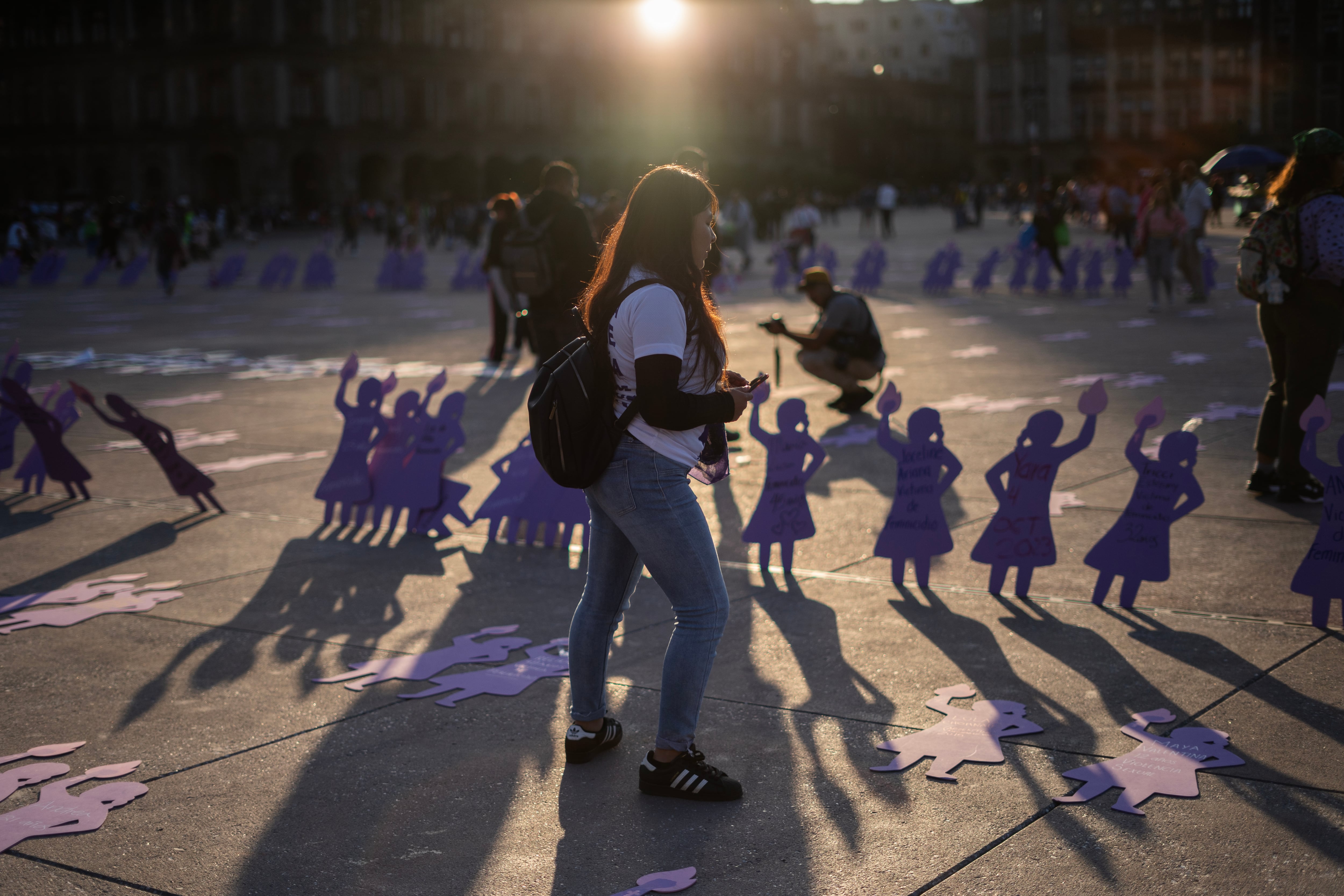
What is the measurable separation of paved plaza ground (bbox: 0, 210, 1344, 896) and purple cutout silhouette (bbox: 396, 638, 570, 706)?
53 millimetres

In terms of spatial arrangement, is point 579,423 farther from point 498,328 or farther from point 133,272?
point 133,272

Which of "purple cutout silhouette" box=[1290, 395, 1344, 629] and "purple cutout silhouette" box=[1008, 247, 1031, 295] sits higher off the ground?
"purple cutout silhouette" box=[1008, 247, 1031, 295]

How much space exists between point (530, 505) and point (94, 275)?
25.0 m

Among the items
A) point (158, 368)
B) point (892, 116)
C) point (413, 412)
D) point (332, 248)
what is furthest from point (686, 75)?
point (413, 412)

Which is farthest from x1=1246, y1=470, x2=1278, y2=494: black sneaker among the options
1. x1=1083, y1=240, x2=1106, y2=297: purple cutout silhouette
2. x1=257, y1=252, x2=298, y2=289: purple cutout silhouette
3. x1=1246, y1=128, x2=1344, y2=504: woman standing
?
x1=257, y1=252, x2=298, y2=289: purple cutout silhouette

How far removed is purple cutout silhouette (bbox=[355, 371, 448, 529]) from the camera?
20.7ft

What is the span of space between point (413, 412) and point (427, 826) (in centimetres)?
371

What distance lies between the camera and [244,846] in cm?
312

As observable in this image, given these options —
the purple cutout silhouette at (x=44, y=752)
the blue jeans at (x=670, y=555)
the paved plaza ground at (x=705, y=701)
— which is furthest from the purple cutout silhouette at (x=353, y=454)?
the blue jeans at (x=670, y=555)

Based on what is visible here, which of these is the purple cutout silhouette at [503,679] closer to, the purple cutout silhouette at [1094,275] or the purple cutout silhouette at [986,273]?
the purple cutout silhouette at [1094,275]

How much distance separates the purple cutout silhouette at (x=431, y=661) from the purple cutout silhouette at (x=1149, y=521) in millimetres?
2199

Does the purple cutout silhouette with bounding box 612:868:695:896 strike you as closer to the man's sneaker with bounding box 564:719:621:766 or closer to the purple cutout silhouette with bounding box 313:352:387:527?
the man's sneaker with bounding box 564:719:621:766

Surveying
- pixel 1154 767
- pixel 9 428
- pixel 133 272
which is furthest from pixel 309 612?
pixel 133 272

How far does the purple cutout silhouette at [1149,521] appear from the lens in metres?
4.85
